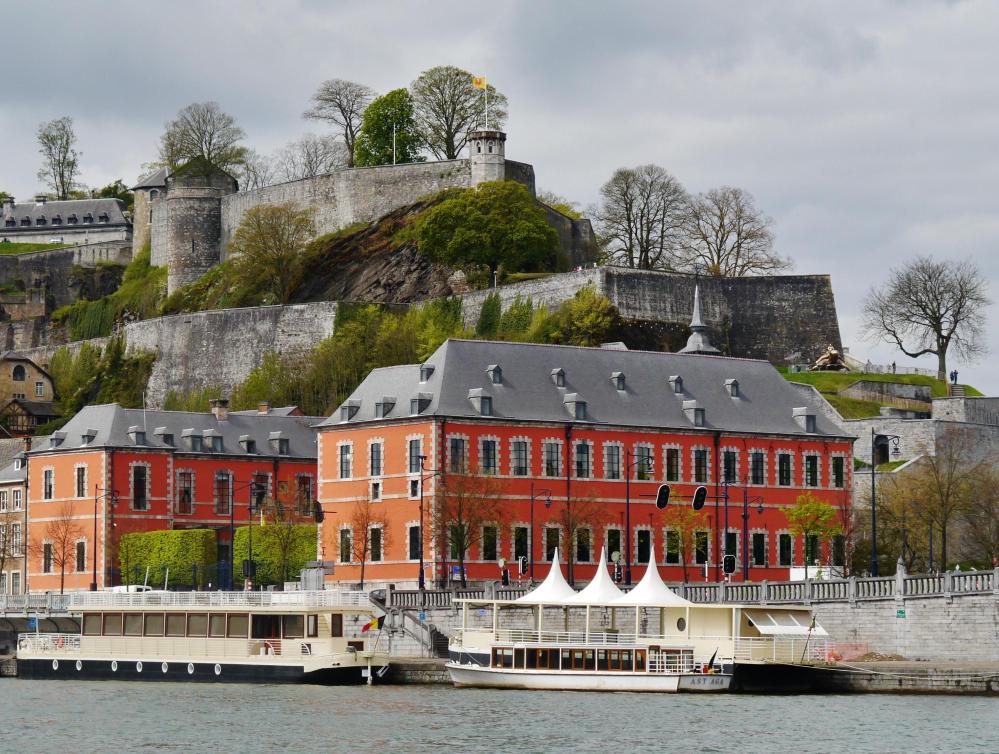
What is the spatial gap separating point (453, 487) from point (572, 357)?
867cm

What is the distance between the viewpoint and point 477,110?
124m

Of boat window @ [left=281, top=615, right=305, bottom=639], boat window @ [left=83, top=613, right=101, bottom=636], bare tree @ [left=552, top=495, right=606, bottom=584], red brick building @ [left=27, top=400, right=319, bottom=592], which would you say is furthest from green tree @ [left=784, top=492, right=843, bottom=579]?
boat window @ [left=83, top=613, right=101, bottom=636]

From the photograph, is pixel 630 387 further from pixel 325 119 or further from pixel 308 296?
pixel 325 119

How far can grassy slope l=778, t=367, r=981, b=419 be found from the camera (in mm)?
96250

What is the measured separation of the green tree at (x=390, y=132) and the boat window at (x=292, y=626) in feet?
220

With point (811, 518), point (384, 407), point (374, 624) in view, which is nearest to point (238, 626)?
point (374, 624)

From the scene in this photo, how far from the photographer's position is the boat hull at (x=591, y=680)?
5522cm

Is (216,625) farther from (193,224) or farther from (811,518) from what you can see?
(193,224)

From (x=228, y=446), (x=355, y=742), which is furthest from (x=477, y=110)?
(x=355, y=742)

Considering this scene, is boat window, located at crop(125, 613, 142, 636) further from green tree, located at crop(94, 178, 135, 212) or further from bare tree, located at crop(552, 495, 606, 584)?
green tree, located at crop(94, 178, 135, 212)

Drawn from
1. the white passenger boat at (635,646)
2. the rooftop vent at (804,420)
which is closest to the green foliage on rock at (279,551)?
the rooftop vent at (804,420)

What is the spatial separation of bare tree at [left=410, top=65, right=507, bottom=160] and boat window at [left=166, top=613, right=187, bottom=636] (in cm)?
6485

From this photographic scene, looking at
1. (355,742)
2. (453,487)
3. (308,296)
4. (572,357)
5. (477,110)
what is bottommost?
(355,742)

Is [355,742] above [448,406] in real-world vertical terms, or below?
below
